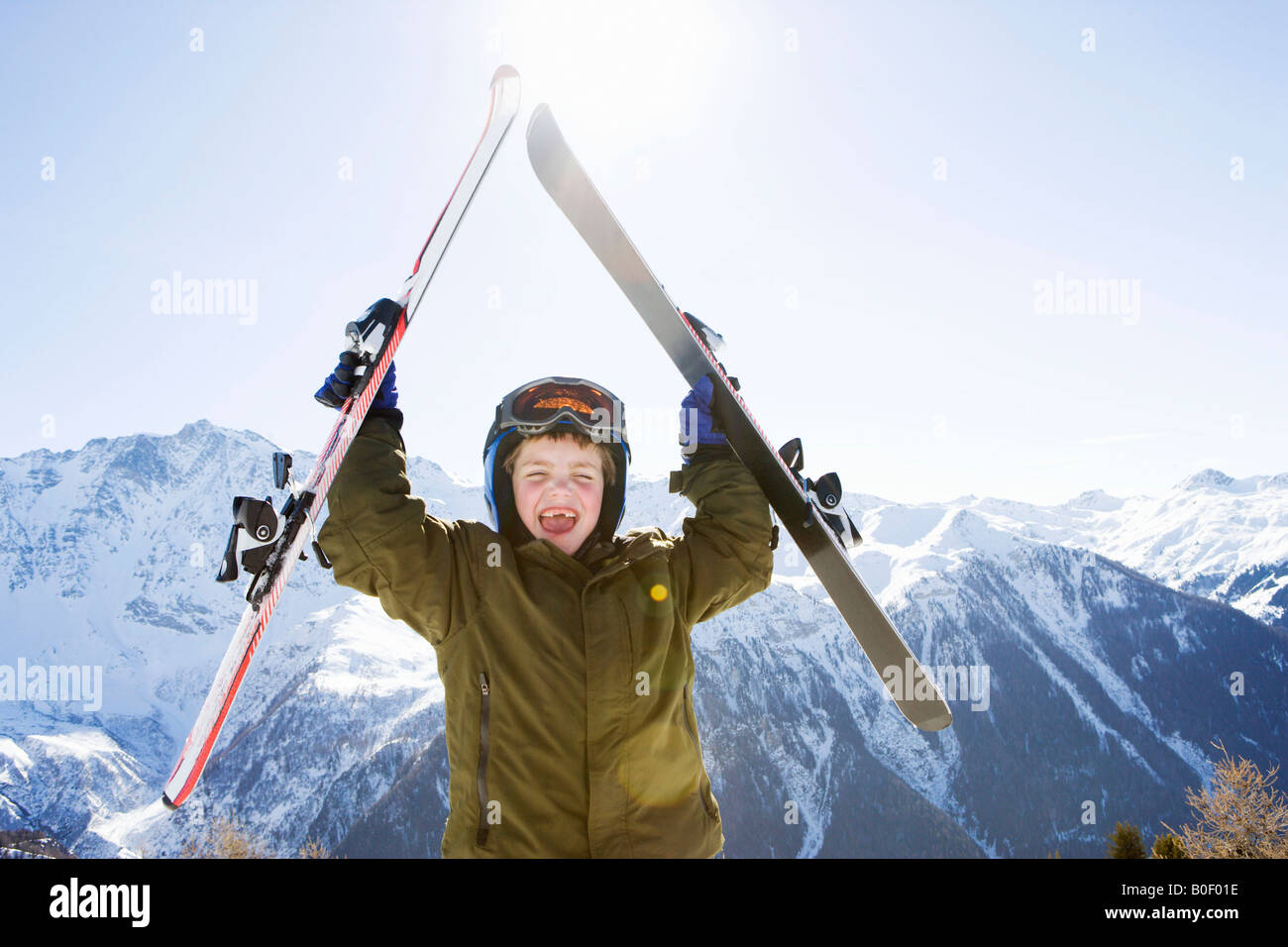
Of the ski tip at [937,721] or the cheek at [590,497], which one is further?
the ski tip at [937,721]

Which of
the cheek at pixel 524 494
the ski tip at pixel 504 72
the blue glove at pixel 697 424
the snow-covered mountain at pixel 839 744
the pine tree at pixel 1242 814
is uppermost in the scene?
the ski tip at pixel 504 72

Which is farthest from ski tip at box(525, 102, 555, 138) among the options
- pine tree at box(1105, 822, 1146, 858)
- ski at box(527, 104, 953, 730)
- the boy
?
pine tree at box(1105, 822, 1146, 858)

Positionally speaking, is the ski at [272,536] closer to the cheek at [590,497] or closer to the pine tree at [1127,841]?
the cheek at [590,497]

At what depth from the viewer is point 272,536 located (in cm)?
377

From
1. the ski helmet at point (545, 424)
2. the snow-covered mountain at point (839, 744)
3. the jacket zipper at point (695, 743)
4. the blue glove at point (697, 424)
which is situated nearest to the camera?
the jacket zipper at point (695, 743)

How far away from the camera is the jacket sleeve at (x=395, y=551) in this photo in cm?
316

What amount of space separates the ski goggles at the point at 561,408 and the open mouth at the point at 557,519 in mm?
440

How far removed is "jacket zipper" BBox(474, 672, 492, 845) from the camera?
9.48 ft

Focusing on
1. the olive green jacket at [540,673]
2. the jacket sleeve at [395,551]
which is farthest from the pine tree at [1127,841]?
the jacket sleeve at [395,551]

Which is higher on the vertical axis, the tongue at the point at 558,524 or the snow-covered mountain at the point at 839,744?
the tongue at the point at 558,524

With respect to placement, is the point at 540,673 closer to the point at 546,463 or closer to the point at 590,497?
the point at 590,497

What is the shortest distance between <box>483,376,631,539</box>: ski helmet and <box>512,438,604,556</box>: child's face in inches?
3.9
